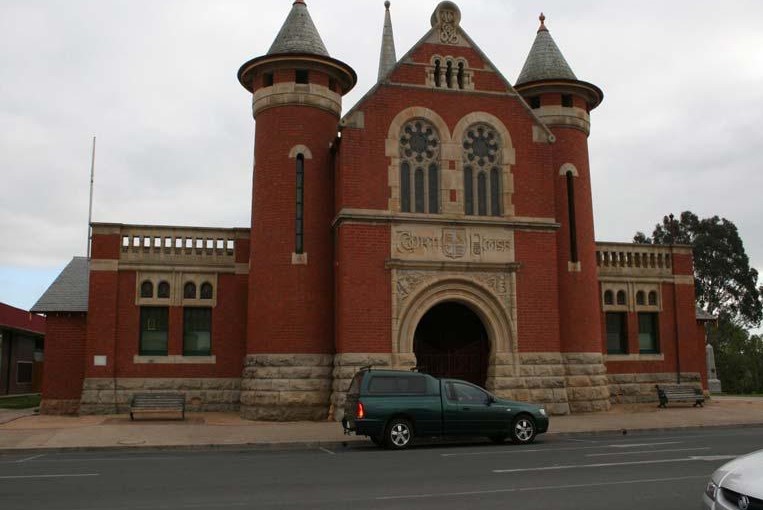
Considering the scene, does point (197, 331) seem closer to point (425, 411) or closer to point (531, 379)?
point (531, 379)

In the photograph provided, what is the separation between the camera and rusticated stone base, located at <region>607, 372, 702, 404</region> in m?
29.4

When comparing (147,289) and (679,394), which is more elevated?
(147,289)

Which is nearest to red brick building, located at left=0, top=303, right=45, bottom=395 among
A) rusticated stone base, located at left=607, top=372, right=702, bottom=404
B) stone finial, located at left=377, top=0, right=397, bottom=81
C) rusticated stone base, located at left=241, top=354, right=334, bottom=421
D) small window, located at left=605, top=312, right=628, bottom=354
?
rusticated stone base, located at left=241, top=354, right=334, bottom=421

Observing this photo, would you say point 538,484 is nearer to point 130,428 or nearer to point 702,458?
point 702,458

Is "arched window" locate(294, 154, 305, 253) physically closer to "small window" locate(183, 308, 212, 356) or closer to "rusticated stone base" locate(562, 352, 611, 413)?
"small window" locate(183, 308, 212, 356)

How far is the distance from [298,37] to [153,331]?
11760mm

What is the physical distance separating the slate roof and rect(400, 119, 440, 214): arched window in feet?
40.8

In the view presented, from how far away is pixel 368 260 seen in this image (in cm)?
2370

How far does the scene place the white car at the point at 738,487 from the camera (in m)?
6.11

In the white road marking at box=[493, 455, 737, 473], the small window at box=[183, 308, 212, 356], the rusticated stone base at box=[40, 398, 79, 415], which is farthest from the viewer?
the small window at box=[183, 308, 212, 356]

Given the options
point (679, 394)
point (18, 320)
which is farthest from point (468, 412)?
point (18, 320)

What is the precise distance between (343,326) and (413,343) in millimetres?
3270

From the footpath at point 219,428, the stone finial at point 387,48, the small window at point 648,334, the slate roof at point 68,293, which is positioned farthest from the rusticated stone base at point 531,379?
the stone finial at point 387,48

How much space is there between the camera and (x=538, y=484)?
35.8 feet
